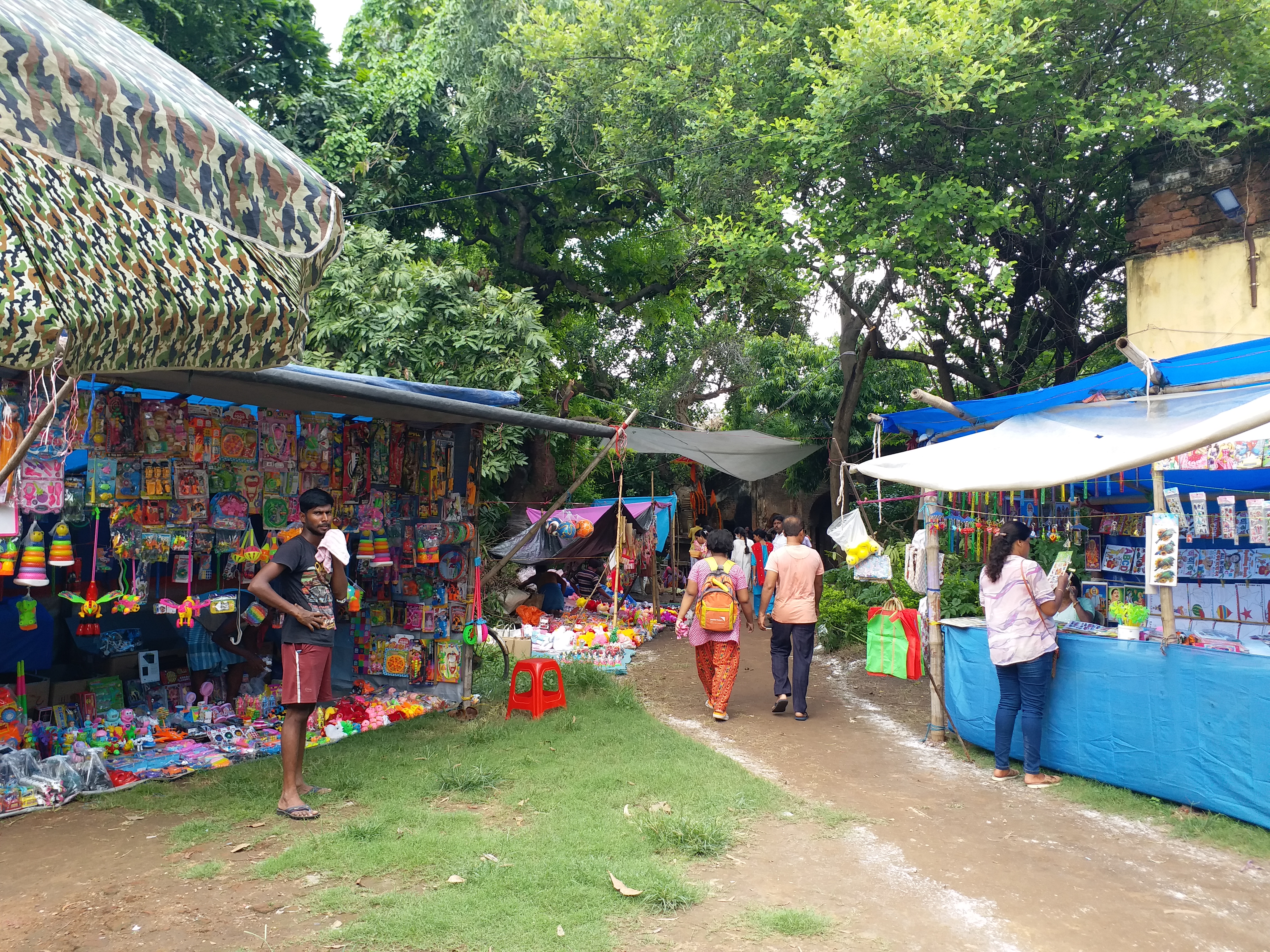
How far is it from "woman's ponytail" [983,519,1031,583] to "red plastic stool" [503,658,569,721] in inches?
125

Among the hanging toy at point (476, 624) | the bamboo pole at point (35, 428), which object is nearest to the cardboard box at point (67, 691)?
the hanging toy at point (476, 624)

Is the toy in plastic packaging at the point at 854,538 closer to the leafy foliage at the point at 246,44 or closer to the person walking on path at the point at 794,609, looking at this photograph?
→ the person walking on path at the point at 794,609

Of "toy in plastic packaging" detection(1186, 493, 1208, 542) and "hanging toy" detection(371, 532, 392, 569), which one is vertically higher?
"toy in plastic packaging" detection(1186, 493, 1208, 542)

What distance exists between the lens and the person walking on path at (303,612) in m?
4.43

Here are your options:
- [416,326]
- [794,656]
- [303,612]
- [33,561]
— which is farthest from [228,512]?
[416,326]

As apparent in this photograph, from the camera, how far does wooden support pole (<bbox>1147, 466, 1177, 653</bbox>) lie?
15.2 feet

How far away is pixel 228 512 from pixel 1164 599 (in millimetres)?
5385

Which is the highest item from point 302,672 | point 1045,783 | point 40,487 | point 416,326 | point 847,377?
point 416,326

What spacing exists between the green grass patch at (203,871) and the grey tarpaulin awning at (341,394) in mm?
2135

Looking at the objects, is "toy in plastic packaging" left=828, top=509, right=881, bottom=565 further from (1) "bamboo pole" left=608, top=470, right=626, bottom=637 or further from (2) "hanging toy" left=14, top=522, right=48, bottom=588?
(2) "hanging toy" left=14, top=522, right=48, bottom=588

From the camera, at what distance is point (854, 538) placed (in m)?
7.26

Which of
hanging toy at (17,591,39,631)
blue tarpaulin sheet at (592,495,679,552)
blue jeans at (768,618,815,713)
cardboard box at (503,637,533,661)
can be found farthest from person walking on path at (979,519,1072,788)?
blue tarpaulin sheet at (592,495,679,552)

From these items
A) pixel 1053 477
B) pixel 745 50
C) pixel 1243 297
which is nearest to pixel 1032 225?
pixel 1243 297

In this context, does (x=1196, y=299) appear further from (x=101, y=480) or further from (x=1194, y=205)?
(x=101, y=480)
